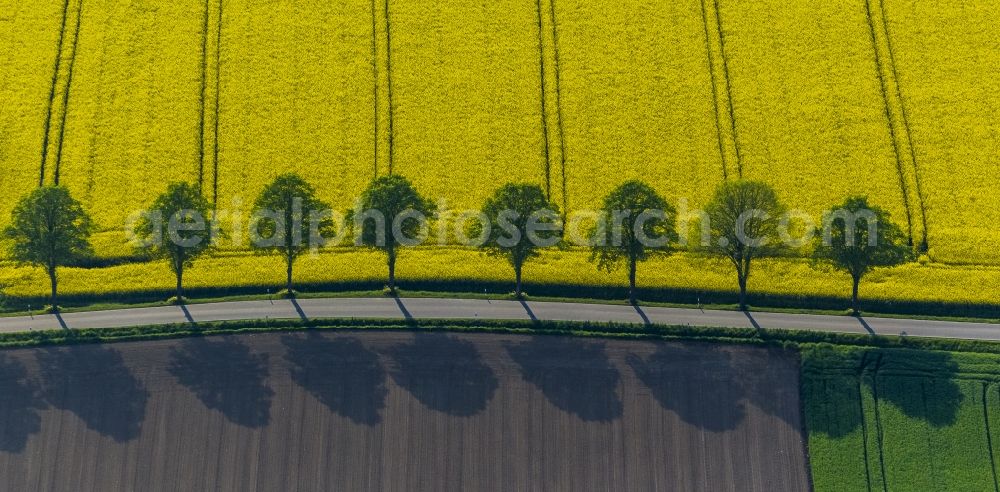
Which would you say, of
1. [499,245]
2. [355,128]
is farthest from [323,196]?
[499,245]

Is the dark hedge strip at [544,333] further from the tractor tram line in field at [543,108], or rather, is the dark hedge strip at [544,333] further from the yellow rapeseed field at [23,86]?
the yellow rapeseed field at [23,86]

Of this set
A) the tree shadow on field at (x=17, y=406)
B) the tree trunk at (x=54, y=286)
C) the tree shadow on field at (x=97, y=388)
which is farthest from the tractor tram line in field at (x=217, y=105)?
the tree shadow on field at (x=17, y=406)

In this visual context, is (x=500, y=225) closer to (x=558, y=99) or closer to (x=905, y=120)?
(x=558, y=99)

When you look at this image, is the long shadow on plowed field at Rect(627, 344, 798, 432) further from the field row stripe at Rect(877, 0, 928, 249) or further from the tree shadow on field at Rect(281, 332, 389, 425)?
the field row stripe at Rect(877, 0, 928, 249)

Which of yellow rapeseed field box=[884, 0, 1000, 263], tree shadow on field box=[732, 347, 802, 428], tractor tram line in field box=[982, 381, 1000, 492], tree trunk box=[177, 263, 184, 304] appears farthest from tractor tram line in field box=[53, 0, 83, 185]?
yellow rapeseed field box=[884, 0, 1000, 263]

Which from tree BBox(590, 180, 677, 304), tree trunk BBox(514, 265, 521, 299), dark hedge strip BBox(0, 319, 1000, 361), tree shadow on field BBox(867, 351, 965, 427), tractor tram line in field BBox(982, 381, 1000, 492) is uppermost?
tree BBox(590, 180, 677, 304)

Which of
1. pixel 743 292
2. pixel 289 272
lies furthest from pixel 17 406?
pixel 743 292
